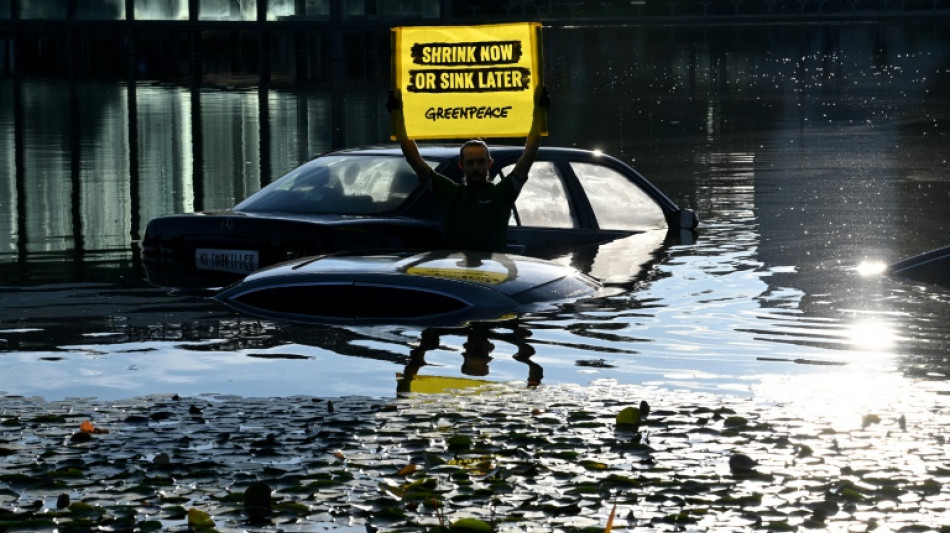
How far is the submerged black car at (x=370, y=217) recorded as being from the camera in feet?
45.3

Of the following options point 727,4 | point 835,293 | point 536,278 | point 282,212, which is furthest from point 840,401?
point 727,4

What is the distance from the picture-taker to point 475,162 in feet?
43.5

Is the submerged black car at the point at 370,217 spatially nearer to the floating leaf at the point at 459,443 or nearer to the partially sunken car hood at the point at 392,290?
the partially sunken car hood at the point at 392,290

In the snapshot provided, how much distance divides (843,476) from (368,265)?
5495mm

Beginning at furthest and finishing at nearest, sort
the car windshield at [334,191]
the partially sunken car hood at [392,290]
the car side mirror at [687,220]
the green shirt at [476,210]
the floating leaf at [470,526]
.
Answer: the car side mirror at [687,220] → the car windshield at [334,191] → the green shirt at [476,210] → the partially sunken car hood at [392,290] → the floating leaf at [470,526]

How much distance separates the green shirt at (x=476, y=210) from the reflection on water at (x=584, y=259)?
2.61 feet

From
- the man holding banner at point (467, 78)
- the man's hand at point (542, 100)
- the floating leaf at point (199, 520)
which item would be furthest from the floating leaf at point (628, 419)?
the man holding banner at point (467, 78)

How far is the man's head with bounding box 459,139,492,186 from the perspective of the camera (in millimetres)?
13172

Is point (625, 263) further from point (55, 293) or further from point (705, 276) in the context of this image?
point (55, 293)

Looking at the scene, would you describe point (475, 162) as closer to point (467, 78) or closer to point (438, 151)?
point (438, 151)

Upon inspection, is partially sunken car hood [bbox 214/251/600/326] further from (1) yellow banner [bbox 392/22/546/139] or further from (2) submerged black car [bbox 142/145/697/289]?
(1) yellow banner [bbox 392/22/546/139]

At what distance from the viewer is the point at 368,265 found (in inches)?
508

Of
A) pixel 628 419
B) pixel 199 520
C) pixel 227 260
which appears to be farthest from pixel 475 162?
pixel 199 520

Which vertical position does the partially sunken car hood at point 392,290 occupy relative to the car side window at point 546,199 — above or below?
below
